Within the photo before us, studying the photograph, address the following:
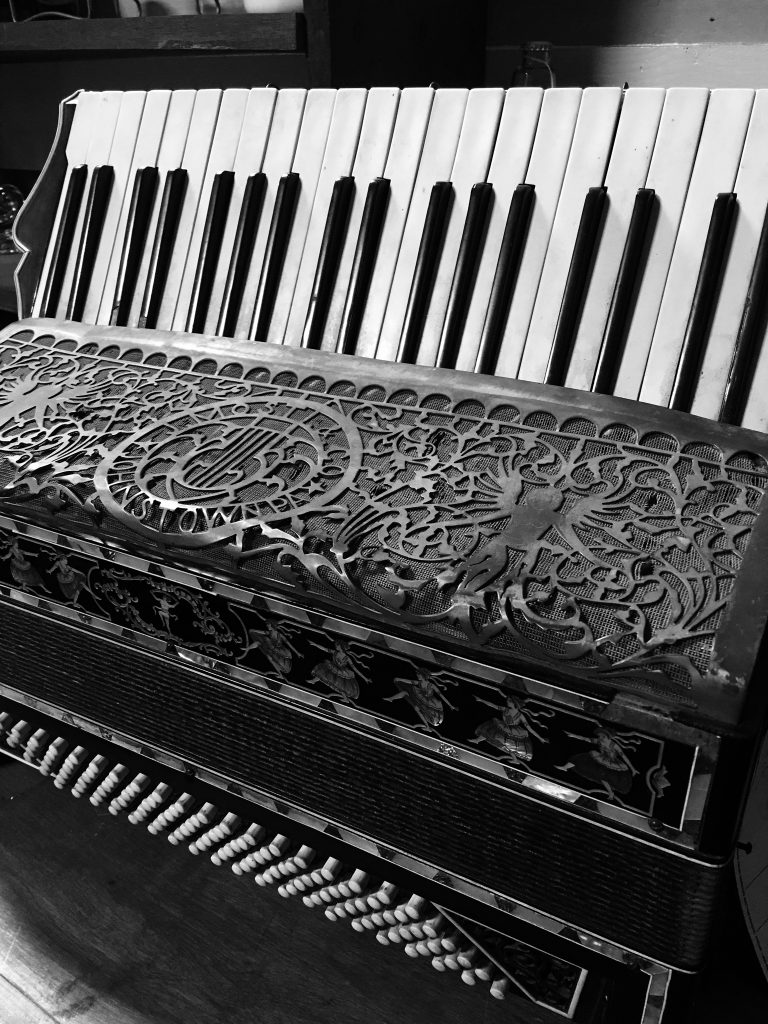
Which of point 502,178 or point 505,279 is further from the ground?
point 502,178

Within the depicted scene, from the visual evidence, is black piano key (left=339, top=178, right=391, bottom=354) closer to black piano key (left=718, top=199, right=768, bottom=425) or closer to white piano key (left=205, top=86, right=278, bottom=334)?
white piano key (left=205, top=86, right=278, bottom=334)

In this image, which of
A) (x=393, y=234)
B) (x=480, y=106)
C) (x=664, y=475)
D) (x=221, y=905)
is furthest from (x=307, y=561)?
(x=221, y=905)

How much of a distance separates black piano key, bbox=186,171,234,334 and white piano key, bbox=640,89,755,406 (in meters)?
0.62

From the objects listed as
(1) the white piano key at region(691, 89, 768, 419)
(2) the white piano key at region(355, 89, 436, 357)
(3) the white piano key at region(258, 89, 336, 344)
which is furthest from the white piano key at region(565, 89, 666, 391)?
(3) the white piano key at region(258, 89, 336, 344)

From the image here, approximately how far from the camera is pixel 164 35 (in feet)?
5.02

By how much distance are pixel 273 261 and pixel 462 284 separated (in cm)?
28

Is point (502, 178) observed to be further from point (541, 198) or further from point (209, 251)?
point (209, 251)

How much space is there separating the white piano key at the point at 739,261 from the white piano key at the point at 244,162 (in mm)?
626

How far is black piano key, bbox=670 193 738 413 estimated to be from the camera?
94 centimetres

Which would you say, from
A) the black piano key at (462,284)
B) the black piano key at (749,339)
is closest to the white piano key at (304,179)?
the black piano key at (462,284)

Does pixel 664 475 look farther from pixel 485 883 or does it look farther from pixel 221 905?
pixel 221 905

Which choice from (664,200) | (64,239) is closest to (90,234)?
(64,239)

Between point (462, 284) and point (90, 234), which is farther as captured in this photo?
point (90, 234)

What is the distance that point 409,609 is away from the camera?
77 centimetres
